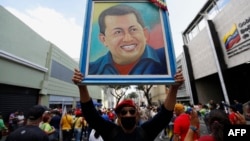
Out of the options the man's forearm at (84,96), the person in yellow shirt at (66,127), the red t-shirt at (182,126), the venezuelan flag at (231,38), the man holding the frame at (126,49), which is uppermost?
the venezuelan flag at (231,38)

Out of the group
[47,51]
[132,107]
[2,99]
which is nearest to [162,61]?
[132,107]

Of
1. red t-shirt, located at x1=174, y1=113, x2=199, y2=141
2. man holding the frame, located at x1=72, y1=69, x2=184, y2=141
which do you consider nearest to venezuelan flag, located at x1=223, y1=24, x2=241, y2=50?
red t-shirt, located at x1=174, y1=113, x2=199, y2=141

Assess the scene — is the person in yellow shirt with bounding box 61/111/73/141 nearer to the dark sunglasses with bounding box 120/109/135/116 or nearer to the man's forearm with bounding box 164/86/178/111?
the dark sunglasses with bounding box 120/109/135/116

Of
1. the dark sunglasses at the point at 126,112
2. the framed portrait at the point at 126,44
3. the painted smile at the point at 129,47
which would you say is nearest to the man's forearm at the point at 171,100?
the framed portrait at the point at 126,44

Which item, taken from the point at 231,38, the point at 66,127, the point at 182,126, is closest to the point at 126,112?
the point at 182,126

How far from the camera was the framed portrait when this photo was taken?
6.77ft

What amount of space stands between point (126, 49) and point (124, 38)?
0.14m

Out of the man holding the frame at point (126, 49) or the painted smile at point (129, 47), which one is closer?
the man holding the frame at point (126, 49)

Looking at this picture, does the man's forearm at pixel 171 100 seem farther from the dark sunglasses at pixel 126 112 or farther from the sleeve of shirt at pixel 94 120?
the sleeve of shirt at pixel 94 120

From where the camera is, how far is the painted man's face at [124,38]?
2.20 meters

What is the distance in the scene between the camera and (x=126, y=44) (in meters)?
2.24

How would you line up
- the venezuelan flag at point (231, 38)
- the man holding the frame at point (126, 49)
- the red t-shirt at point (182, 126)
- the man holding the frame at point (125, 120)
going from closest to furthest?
the man holding the frame at point (125, 120), the man holding the frame at point (126, 49), the red t-shirt at point (182, 126), the venezuelan flag at point (231, 38)

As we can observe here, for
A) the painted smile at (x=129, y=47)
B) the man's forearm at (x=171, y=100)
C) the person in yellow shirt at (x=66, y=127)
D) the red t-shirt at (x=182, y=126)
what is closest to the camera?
the man's forearm at (x=171, y=100)

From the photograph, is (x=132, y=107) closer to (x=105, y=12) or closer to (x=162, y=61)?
(x=162, y=61)
